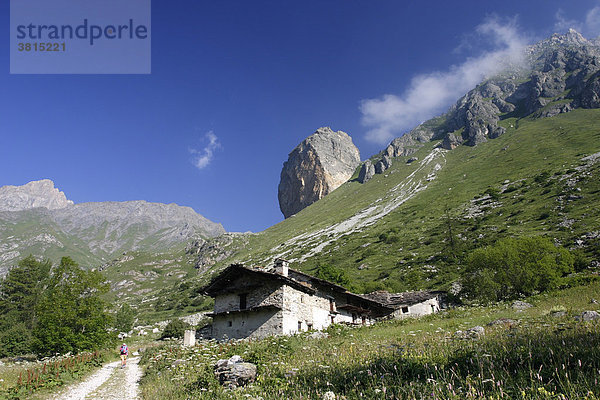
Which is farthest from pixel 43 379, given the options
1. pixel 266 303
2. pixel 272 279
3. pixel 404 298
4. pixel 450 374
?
pixel 404 298

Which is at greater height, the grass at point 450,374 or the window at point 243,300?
the grass at point 450,374

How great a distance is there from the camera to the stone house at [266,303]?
29.6 meters

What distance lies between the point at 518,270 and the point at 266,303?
101 feet

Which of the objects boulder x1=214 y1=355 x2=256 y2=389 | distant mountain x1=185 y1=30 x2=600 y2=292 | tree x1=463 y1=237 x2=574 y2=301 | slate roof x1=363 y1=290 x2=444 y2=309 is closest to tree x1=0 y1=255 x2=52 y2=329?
slate roof x1=363 y1=290 x2=444 y2=309

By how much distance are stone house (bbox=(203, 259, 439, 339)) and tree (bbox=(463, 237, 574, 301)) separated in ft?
59.5

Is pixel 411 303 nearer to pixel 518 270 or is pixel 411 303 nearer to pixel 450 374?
pixel 518 270

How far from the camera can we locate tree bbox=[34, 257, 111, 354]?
27344 millimetres

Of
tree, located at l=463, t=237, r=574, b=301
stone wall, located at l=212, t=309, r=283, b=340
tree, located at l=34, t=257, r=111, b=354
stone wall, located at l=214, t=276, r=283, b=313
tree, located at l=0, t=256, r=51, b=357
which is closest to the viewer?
tree, located at l=34, t=257, r=111, b=354

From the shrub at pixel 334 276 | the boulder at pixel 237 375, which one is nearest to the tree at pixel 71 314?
the boulder at pixel 237 375

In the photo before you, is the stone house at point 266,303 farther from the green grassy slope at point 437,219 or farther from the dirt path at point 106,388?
the green grassy slope at point 437,219

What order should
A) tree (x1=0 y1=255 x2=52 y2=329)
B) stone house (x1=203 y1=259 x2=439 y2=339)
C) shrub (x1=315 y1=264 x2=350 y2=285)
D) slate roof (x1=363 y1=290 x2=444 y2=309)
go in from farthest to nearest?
1. shrub (x1=315 y1=264 x2=350 y2=285)
2. tree (x1=0 y1=255 x2=52 y2=329)
3. slate roof (x1=363 y1=290 x2=444 y2=309)
4. stone house (x1=203 y1=259 x2=439 y2=339)

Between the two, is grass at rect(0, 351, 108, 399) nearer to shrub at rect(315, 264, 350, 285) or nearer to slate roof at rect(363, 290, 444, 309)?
slate roof at rect(363, 290, 444, 309)

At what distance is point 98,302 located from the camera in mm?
30141

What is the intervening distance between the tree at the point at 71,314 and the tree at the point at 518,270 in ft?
141
